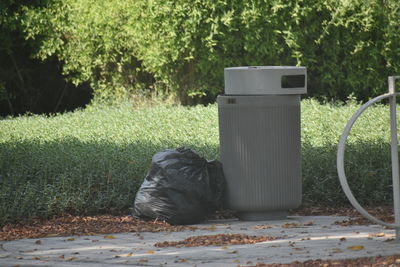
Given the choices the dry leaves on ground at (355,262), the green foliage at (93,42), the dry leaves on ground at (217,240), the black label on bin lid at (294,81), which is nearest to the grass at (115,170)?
the black label on bin lid at (294,81)

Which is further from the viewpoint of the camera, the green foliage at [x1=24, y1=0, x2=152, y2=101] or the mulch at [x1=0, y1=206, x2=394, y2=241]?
the green foliage at [x1=24, y1=0, x2=152, y2=101]

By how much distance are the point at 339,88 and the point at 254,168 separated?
10.4m

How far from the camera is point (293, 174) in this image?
640 centimetres

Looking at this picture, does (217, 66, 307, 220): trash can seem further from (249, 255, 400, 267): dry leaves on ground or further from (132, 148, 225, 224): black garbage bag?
(249, 255, 400, 267): dry leaves on ground

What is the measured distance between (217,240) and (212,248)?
0.27 m

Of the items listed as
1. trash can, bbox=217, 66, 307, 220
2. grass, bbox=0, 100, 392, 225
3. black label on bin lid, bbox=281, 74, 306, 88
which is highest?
black label on bin lid, bbox=281, 74, 306, 88

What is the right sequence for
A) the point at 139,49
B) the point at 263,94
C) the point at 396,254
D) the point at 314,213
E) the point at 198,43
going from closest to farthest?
the point at 396,254 < the point at 263,94 < the point at 314,213 < the point at 198,43 < the point at 139,49

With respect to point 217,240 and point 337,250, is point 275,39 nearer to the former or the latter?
point 217,240

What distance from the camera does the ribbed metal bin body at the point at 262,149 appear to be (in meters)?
6.30

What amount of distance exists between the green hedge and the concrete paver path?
31.0 ft

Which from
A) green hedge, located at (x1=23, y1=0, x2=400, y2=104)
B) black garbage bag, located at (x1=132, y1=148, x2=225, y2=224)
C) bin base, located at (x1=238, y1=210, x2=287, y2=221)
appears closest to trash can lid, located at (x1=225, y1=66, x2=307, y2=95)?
black garbage bag, located at (x1=132, y1=148, x2=225, y2=224)

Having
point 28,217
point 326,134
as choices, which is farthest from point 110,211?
point 326,134

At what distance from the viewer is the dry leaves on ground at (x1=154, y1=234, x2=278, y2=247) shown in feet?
17.9

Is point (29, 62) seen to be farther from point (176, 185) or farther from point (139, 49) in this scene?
point (176, 185)
